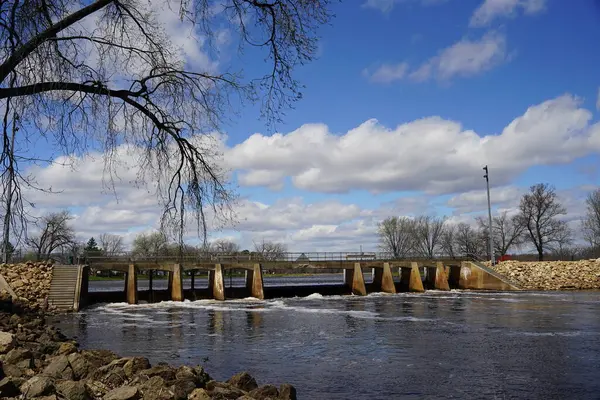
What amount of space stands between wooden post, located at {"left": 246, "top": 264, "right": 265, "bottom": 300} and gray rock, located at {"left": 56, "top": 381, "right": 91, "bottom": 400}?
39.8 m

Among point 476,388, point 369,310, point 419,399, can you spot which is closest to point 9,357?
point 419,399

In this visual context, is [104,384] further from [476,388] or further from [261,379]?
[476,388]

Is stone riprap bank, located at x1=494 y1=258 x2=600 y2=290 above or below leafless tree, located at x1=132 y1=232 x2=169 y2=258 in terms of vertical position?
below

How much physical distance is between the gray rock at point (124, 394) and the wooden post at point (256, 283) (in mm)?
39593

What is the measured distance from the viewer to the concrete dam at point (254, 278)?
125 feet

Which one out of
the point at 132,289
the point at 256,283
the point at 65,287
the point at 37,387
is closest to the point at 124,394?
the point at 37,387

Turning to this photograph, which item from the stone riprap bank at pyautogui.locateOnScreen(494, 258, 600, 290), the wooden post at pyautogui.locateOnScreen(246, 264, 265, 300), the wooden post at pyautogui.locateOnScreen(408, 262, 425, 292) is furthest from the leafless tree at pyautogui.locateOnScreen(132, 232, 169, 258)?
the stone riprap bank at pyautogui.locateOnScreen(494, 258, 600, 290)

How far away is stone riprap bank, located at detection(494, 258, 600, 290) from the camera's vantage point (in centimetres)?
5534

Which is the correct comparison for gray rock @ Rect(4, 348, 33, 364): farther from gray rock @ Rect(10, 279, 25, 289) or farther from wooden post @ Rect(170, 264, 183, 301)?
wooden post @ Rect(170, 264, 183, 301)

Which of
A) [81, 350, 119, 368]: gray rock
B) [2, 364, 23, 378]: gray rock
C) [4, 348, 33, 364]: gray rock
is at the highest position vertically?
[4, 348, 33, 364]: gray rock

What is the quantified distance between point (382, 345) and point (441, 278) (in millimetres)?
39883

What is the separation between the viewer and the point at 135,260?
46.6m

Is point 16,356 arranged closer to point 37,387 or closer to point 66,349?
point 37,387

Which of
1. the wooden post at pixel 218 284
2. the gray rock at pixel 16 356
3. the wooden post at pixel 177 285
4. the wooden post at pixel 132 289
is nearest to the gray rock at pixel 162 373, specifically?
the gray rock at pixel 16 356
